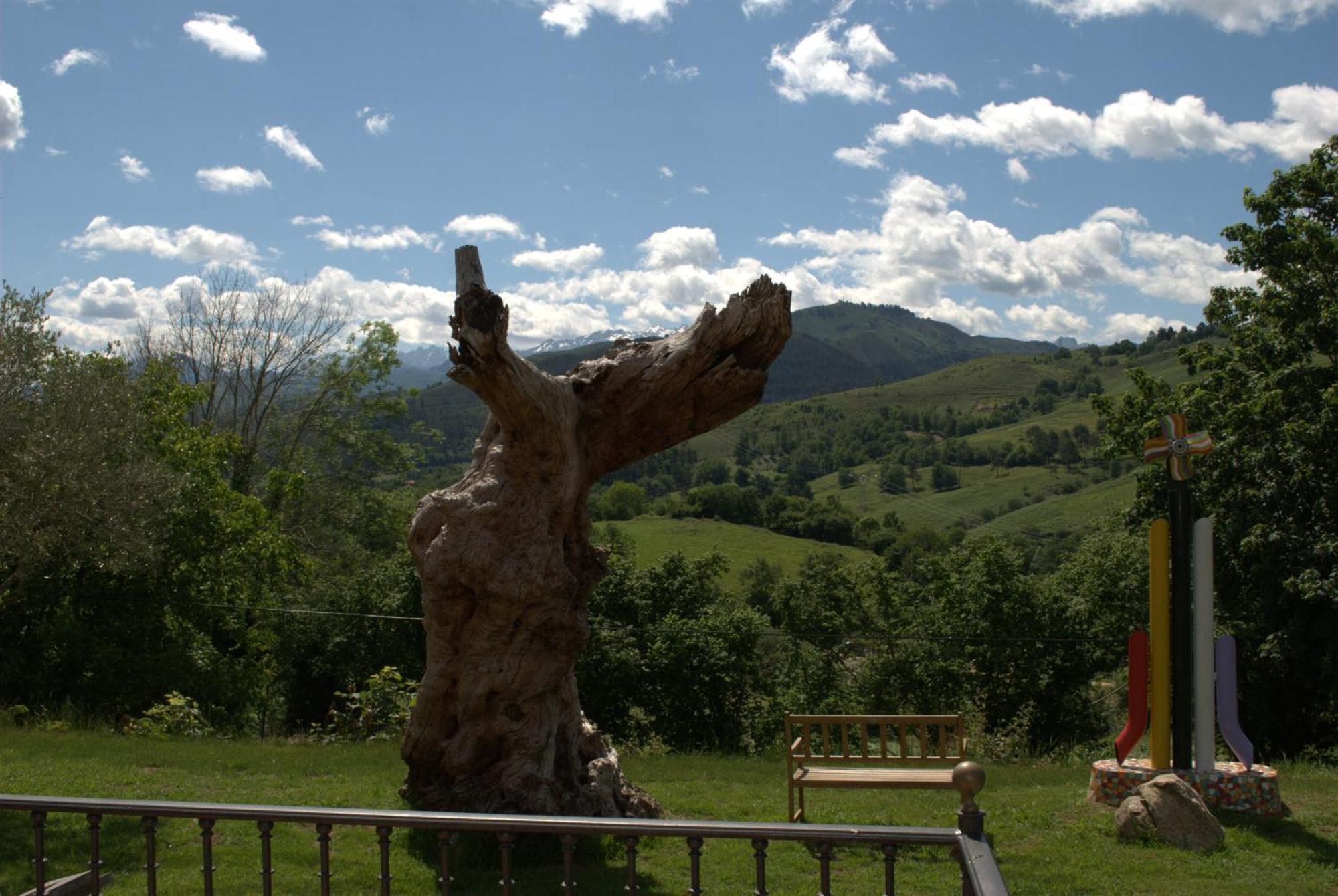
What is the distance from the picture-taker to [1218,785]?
10336 mm

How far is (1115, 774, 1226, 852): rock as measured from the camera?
895 centimetres

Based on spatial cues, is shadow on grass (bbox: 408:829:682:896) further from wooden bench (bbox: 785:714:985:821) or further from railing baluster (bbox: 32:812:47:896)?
railing baluster (bbox: 32:812:47:896)

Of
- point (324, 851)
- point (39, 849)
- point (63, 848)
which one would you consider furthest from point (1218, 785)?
point (63, 848)

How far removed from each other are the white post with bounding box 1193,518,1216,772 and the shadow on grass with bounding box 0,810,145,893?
1017 cm

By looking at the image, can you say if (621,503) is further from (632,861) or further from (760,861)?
(760,861)

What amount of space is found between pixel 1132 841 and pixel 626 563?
1827 cm

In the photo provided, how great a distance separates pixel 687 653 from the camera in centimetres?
2509

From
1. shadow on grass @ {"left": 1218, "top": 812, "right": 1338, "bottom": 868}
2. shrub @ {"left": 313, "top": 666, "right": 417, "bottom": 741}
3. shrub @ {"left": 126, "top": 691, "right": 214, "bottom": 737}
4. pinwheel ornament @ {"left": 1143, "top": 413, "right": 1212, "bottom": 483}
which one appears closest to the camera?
shadow on grass @ {"left": 1218, "top": 812, "right": 1338, "bottom": 868}

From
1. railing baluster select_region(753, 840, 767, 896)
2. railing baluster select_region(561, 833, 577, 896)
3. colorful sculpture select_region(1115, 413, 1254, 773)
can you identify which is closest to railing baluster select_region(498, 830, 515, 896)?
railing baluster select_region(561, 833, 577, 896)

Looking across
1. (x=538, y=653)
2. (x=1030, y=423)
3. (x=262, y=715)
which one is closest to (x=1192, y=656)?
(x=538, y=653)

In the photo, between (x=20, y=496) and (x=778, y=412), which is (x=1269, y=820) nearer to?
(x=20, y=496)

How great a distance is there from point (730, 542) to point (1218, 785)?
73.7 metres

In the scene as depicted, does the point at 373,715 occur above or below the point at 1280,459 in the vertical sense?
below

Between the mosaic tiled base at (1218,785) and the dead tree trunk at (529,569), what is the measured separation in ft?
15.8
